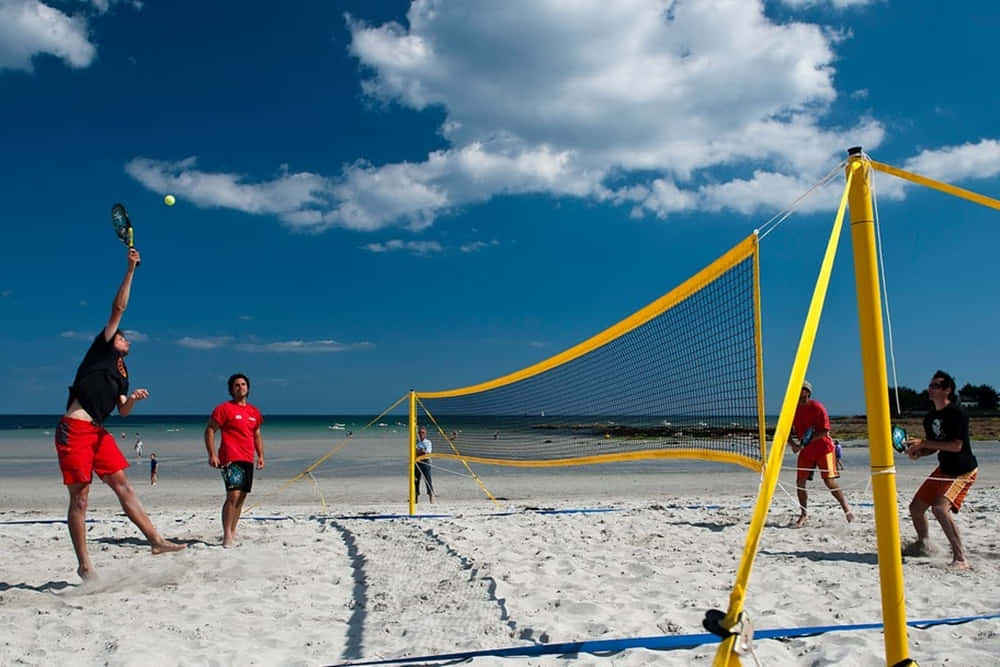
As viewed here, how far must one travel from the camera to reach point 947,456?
4.67 m

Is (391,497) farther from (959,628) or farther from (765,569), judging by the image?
(959,628)

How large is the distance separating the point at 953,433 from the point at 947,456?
18 centimetres

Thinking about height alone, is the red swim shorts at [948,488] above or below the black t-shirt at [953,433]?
below

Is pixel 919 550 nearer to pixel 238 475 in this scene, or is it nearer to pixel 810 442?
pixel 810 442

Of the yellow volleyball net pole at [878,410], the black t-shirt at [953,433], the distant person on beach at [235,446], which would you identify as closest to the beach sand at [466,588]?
the distant person on beach at [235,446]

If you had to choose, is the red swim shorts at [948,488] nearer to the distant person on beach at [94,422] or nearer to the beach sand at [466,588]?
the beach sand at [466,588]

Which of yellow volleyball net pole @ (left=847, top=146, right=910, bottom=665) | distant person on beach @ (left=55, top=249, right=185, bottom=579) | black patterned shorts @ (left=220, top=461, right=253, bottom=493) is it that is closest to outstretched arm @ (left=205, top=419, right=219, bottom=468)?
black patterned shorts @ (left=220, top=461, right=253, bottom=493)

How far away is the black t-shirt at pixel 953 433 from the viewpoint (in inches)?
180

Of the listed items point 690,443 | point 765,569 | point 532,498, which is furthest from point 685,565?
point 532,498

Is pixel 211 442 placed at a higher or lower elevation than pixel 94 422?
lower

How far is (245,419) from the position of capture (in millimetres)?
5660

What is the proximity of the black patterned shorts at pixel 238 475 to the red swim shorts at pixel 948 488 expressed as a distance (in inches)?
178

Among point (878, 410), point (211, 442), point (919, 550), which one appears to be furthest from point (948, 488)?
point (211, 442)

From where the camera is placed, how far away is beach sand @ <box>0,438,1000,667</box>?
10.1ft
